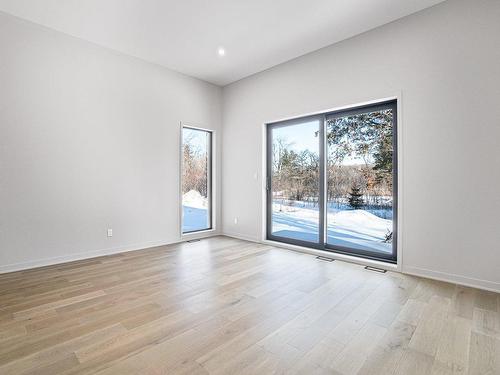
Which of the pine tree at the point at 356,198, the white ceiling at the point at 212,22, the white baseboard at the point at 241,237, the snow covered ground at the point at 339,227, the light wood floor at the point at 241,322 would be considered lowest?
the light wood floor at the point at 241,322

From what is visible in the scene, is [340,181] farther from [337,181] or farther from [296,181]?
[296,181]

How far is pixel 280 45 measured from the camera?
3959 millimetres

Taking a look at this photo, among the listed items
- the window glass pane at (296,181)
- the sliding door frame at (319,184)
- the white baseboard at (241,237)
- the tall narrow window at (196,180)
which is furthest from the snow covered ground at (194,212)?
the window glass pane at (296,181)

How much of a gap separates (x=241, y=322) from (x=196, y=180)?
141 inches

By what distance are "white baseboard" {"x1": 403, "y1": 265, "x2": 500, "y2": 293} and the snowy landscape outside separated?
15.5 inches

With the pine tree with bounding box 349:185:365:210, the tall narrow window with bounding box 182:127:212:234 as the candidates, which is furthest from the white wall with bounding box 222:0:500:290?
the tall narrow window with bounding box 182:127:212:234

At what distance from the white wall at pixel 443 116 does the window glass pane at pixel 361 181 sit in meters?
0.29

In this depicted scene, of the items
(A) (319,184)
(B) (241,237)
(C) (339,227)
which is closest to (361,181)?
(A) (319,184)

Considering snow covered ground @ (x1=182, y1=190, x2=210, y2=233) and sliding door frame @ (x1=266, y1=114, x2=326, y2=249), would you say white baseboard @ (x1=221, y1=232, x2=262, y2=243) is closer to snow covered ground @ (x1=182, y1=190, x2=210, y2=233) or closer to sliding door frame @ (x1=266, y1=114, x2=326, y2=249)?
sliding door frame @ (x1=266, y1=114, x2=326, y2=249)

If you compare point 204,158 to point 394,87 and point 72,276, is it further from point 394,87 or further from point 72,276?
point 394,87

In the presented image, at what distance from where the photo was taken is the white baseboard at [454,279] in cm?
271

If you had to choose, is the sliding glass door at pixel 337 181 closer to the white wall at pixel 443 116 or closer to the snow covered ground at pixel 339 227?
the snow covered ground at pixel 339 227

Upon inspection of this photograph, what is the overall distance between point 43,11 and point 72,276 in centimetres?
320

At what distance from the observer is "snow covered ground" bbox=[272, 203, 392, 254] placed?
366 cm
